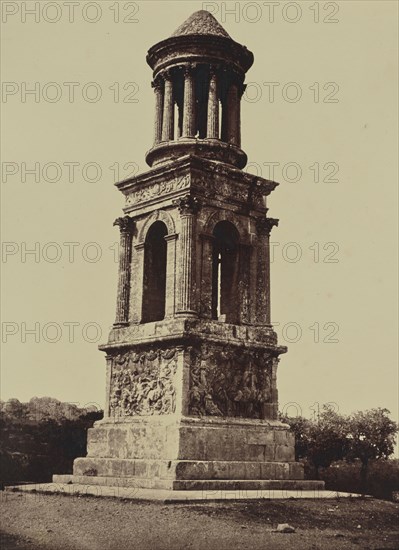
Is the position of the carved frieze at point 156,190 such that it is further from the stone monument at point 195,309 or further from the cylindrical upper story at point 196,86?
the cylindrical upper story at point 196,86

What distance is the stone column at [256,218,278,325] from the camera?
19.0 metres

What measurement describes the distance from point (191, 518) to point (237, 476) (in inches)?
167

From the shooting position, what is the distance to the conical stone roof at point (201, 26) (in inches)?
783

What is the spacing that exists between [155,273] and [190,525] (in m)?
8.53

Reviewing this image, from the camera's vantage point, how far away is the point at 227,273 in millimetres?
19500

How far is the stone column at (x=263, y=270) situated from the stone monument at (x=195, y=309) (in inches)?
1.1

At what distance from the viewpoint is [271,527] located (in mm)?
12477

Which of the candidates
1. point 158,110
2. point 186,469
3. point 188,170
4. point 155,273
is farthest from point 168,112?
point 186,469

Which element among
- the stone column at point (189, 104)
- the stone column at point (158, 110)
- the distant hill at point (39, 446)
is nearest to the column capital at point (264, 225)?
the stone column at point (189, 104)

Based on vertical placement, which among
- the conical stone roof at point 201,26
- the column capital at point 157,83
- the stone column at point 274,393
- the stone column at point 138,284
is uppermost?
the conical stone roof at point 201,26

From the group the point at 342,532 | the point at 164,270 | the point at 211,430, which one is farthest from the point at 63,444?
the point at 342,532

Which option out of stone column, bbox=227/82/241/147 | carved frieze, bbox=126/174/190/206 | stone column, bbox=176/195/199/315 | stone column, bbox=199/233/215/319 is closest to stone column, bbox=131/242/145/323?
carved frieze, bbox=126/174/190/206

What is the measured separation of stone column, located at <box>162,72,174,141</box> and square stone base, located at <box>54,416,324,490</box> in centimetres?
713

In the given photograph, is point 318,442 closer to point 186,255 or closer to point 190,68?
point 186,255
